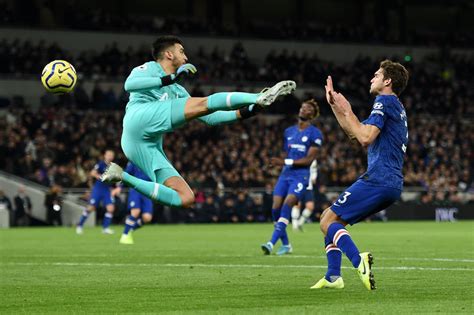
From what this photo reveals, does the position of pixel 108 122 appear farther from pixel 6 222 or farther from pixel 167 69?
pixel 167 69

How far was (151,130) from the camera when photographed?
41.3 ft

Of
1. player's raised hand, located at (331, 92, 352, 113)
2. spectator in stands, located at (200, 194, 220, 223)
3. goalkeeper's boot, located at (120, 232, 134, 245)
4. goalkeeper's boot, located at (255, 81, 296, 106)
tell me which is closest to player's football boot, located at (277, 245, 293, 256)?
goalkeeper's boot, located at (120, 232, 134, 245)

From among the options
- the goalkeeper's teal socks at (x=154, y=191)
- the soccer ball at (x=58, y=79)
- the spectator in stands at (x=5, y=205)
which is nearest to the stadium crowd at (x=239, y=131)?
the spectator in stands at (x=5, y=205)

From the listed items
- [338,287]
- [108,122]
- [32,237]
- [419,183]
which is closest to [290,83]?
[338,287]

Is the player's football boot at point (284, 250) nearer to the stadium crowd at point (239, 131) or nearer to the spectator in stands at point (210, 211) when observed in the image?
the stadium crowd at point (239, 131)

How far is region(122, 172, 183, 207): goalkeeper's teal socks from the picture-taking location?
1230 centimetres

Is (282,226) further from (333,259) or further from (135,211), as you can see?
(135,211)

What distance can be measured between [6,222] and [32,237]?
28.3ft

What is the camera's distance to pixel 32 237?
89.1 ft

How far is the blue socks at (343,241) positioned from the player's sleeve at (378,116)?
129 cm

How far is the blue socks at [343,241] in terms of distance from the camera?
1132 centimetres

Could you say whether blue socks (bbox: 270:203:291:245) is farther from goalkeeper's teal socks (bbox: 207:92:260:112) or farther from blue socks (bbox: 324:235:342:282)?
goalkeeper's teal socks (bbox: 207:92:260:112)

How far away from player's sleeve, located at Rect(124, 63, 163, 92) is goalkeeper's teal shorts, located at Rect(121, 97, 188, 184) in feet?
0.78

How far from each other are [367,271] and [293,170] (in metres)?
9.00
